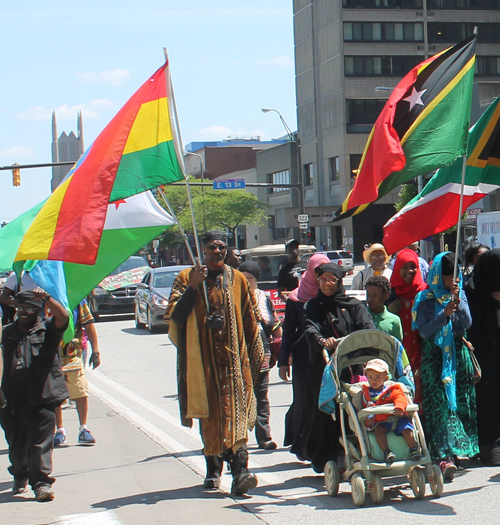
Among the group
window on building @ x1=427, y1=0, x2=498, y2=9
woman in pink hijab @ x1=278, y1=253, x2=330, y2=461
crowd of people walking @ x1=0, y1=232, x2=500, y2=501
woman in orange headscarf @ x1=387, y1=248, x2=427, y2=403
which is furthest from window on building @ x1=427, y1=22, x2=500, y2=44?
woman in pink hijab @ x1=278, y1=253, x2=330, y2=461

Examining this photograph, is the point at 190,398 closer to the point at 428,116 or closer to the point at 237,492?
the point at 237,492

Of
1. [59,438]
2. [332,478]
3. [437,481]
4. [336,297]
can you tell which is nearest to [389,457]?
[437,481]

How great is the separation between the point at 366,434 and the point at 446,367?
1166mm

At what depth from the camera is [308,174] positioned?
72625 millimetres

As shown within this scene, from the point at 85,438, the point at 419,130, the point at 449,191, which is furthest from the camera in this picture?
the point at 85,438

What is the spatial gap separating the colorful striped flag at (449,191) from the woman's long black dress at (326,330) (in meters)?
0.91

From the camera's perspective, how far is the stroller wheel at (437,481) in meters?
5.79

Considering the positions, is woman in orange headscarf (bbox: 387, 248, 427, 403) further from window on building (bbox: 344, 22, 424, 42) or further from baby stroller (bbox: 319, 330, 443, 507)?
window on building (bbox: 344, 22, 424, 42)

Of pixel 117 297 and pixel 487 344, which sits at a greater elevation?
pixel 487 344

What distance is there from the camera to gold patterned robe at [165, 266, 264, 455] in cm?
619

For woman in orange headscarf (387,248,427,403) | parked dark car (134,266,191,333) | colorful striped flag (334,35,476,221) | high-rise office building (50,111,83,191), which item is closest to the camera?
colorful striped flag (334,35,476,221)

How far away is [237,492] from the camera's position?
615 centimetres

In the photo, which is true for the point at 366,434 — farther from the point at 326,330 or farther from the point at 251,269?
the point at 251,269

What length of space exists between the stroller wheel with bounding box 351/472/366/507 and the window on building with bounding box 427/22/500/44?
6623 cm
